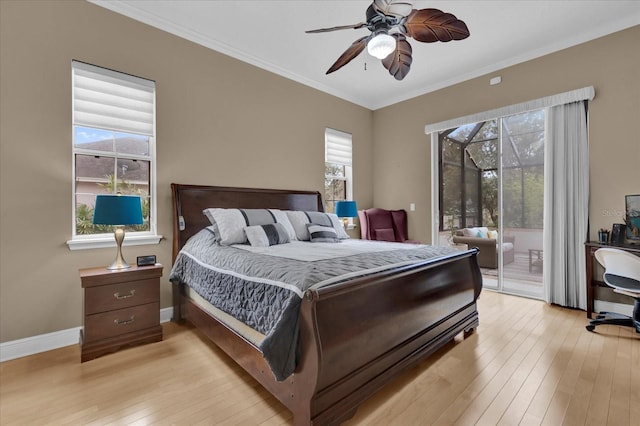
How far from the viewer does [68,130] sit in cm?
256

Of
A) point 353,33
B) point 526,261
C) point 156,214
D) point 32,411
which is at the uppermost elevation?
point 353,33

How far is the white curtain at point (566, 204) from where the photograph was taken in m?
3.33

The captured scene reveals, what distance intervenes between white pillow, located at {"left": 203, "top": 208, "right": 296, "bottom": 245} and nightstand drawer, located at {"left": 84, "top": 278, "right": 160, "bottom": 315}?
0.70 m

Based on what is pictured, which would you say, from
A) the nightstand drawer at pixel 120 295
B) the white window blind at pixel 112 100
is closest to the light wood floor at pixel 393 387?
the nightstand drawer at pixel 120 295

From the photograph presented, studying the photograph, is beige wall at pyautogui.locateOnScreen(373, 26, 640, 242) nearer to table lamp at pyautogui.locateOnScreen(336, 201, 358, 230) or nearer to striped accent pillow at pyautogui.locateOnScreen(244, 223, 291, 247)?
table lamp at pyautogui.locateOnScreen(336, 201, 358, 230)

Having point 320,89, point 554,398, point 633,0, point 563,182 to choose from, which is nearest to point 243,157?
point 320,89

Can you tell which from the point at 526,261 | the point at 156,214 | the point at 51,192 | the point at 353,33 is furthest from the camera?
the point at 526,261

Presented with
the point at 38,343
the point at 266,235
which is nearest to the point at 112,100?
the point at 266,235

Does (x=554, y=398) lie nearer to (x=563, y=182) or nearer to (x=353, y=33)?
(x=563, y=182)

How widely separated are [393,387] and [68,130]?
3.24 m

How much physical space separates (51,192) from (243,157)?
1.83 meters

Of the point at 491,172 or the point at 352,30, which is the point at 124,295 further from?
the point at 491,172

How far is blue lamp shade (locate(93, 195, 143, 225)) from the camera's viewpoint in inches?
90.9

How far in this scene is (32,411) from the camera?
1.70 meters
